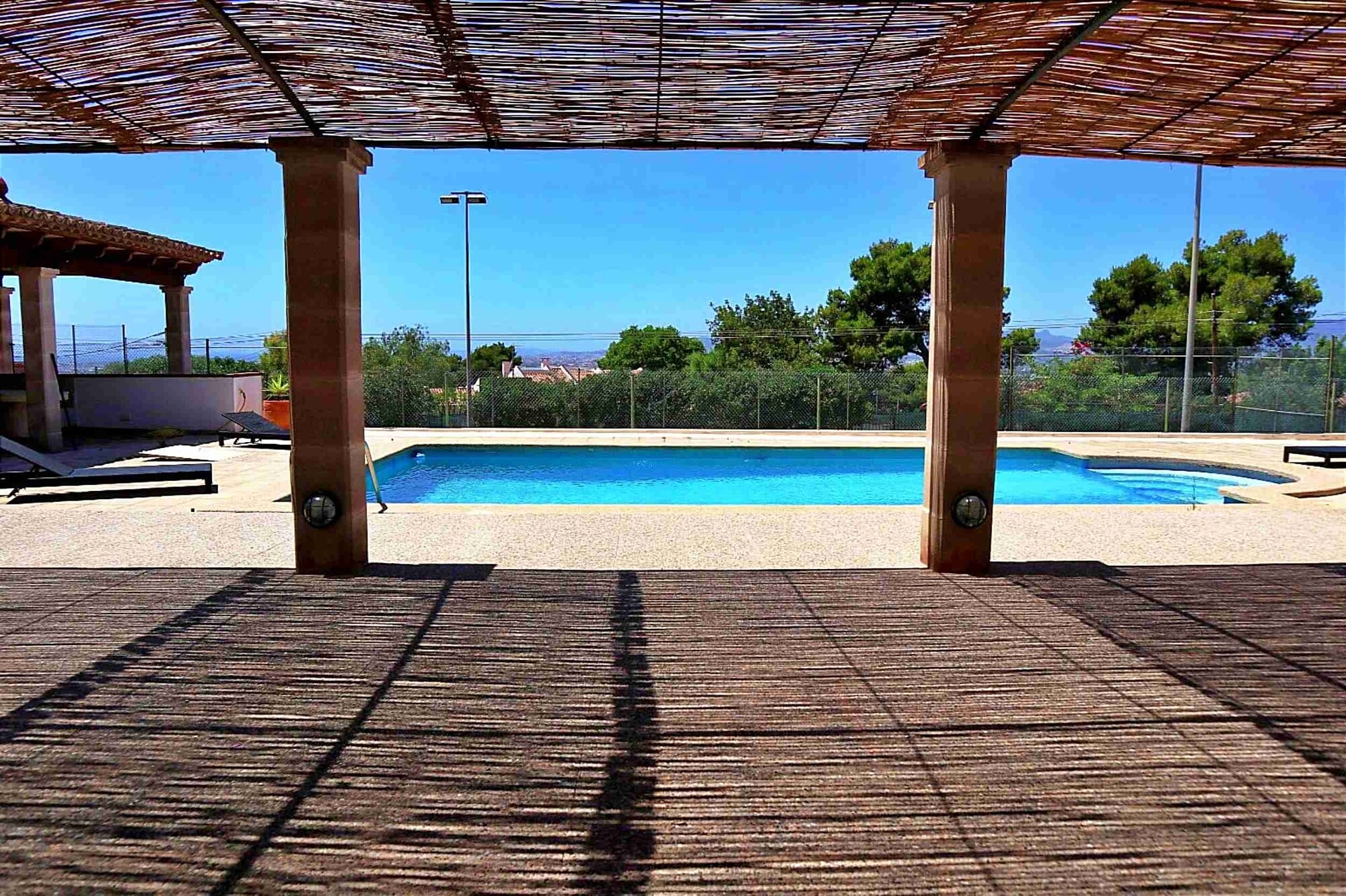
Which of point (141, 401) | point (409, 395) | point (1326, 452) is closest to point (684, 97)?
point (1326, 452)

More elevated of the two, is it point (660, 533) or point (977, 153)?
point (977, 153)

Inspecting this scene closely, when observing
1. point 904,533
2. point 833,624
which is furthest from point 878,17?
point 904,533

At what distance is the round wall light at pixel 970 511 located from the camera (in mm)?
5980

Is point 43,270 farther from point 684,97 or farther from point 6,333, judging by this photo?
point 684,97

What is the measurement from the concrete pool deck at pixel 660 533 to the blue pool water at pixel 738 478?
2.72 m

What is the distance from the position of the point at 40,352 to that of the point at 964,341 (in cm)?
1440

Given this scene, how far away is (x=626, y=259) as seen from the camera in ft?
262

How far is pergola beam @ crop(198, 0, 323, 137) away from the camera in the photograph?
3786mm

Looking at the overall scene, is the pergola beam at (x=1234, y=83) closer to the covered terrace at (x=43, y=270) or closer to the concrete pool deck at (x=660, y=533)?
the concrete pool deck at (x=660, y=533)

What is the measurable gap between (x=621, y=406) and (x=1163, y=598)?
52.7ft

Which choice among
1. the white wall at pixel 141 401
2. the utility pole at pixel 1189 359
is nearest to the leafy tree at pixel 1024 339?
the utility pole at pixel 1189 359

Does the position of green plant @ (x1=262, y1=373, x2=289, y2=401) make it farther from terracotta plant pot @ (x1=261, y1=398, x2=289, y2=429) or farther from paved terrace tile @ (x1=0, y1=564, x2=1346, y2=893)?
paved terrace tile @ (x1=0, y1=564, x2=1346, y2=893)

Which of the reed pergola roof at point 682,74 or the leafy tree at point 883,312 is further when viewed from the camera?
the leafy tree at point 883,312

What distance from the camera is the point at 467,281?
71.3 feet
